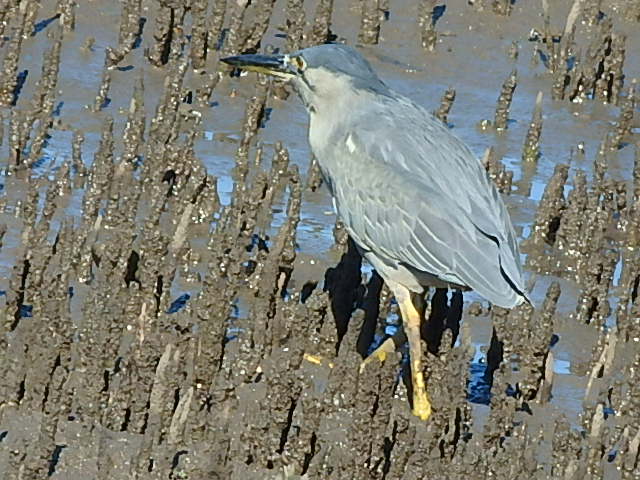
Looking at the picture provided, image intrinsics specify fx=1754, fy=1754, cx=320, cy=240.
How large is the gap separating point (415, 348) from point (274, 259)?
2.57ft

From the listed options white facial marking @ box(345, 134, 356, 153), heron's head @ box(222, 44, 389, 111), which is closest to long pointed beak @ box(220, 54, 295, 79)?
heron's head @ box(222, 44, 389, 111)

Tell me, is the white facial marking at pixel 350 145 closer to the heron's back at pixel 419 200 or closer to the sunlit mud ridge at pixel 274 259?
the heron's back at pixel 419 200

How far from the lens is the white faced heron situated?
22.5 feet

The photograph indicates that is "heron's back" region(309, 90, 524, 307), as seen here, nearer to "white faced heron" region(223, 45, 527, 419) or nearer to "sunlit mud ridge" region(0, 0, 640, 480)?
"white faced heron" region(223, 45, 527, 419)

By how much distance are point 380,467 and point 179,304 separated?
71.1 inches

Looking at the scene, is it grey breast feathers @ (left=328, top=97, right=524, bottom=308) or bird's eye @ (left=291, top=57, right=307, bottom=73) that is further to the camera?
bird's eye @ (left=291, top=57, right=307, bottom=73)

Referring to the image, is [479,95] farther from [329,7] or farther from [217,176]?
[217,176]

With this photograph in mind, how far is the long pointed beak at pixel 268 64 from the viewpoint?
25.3 ft

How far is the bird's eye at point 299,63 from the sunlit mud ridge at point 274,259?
716mm

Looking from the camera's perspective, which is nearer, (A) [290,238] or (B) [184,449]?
(B) [184,449]

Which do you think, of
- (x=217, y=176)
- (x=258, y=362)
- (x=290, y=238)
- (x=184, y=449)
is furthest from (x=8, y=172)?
(x=184, y=449)

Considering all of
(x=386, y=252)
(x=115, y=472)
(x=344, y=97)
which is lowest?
(x=115, y=472)

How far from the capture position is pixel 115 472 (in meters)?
5.96

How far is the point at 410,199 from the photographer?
7031mm
